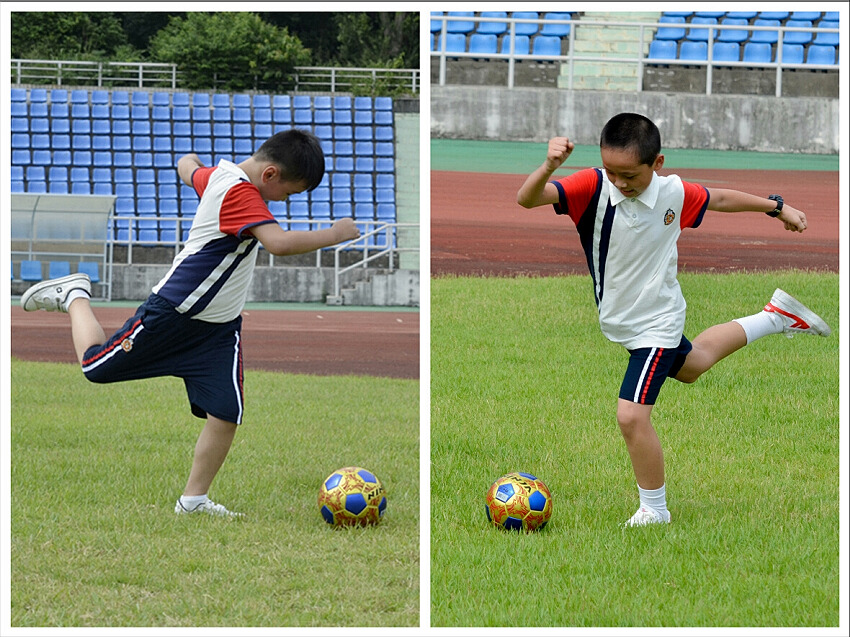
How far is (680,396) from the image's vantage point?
4.12 metres

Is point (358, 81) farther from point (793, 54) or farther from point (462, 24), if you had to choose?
point (793, 54)

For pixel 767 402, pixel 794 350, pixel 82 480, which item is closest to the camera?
pixel 82 480

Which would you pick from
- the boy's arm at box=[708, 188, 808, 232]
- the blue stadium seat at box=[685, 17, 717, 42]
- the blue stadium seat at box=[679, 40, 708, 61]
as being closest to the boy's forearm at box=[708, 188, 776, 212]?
the boy's arm at box=[708, 188, 808, 232]

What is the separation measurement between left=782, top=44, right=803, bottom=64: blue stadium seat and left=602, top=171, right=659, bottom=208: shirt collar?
3612 mm

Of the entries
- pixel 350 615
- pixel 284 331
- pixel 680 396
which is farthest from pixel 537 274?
pixel 284 331

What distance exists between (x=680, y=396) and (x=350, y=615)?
2.22 metres

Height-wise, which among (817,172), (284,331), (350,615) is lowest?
(284,331)

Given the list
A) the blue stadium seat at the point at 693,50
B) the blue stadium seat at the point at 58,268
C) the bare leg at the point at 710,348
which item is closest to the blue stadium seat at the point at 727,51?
the blue stadium seat at the point at 693,50

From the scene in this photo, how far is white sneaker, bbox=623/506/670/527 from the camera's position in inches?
111

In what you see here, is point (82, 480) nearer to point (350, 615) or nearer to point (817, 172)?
point (350, 615)

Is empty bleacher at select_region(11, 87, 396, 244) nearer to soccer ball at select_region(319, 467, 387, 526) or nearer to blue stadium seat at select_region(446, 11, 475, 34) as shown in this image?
blue stadium seat at select_region(446, 11, 475, 34)

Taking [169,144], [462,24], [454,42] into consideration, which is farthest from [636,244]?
[169,144]

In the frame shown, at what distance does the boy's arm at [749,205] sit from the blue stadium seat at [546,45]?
295 cm

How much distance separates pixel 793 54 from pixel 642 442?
445cm
